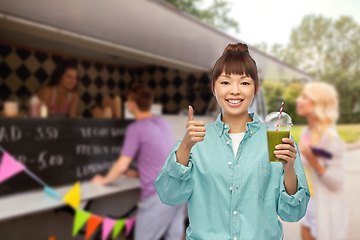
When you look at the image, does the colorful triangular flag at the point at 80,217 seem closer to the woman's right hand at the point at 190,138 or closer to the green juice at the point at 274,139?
the woman's right hand at the point at 190,138

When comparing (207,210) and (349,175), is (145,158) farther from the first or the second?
(349,175)

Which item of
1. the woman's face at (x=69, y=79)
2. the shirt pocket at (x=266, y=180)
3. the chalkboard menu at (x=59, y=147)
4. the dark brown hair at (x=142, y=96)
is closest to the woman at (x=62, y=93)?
the woman's face at (x=69, y=79)

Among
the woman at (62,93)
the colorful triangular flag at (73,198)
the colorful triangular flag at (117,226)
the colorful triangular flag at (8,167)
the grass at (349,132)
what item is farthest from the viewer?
the grass at (349,132)

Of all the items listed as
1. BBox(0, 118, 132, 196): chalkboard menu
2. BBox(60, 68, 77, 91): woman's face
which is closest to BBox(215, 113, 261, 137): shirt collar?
BBox(0, 118, 132, 196): chalkboard menu

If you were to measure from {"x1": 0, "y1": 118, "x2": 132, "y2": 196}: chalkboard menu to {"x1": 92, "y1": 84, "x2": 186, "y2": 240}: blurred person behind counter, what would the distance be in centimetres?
49

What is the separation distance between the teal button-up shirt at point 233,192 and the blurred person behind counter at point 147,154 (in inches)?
54.4

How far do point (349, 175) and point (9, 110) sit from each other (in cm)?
1156

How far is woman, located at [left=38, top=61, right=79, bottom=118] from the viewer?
277 centimetres

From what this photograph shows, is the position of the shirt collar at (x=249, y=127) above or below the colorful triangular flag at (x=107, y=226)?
above

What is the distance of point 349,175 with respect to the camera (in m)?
10.0

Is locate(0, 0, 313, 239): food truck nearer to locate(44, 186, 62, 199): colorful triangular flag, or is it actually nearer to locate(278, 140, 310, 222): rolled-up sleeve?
locate(44, 186, 62, 199): colorful triangular flag

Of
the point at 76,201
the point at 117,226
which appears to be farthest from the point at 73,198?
the point at 117,226

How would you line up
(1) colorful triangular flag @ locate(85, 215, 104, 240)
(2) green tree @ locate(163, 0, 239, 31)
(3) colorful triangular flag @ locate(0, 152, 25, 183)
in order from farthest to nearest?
1. (2) green tree @ locate(163, 0, 239, 31)
2. (1) colorful triangular flag @ locate(85, 215, 104, 240)
3. (3) colorful triangular flag @ locate(0, 152, 25, 183)

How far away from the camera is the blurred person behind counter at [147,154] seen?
77.2 inches
